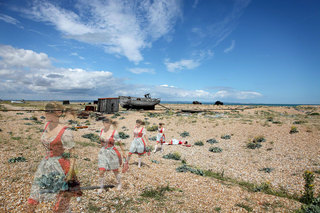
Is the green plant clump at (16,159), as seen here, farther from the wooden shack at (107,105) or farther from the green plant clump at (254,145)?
the wooden shack at (107,105)

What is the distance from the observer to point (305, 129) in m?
14.8

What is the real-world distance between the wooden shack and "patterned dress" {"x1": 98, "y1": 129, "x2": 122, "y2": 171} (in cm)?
2463

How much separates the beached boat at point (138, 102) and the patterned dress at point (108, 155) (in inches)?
1117

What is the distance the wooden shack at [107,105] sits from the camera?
92.8ft

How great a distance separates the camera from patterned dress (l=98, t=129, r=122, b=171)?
4.93m

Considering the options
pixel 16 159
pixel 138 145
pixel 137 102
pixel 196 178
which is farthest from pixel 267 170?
pixel 137 102

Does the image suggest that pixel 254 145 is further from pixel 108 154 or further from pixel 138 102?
pixel 138 102

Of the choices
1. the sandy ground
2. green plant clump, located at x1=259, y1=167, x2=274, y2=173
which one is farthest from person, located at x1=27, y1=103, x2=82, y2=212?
green plant clump, located at x1=259, y1=167, x2=274, y2=173

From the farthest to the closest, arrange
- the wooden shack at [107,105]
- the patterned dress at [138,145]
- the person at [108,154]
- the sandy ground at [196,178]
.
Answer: the wooden shack at [107,105]
the patterned dress at [138,145]
the person at [108,154]
the sandy ground at [196,178]

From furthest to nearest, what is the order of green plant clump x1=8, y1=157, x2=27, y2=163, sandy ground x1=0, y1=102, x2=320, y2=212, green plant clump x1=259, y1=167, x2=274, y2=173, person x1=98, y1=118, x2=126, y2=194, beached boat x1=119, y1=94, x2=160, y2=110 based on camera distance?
beached boat x1=119, y1=94, x2=160, y2=110 → green plant clump x1=259, y1=167, x2=274, y2=173 → green plant clump x1=8, y1=157, x2=27, y2=163 → person x1=98, y1=118, x2=126, y2=194 → sandy ground x1=0, y1=102, x2=320, y2=212

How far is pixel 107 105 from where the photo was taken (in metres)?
28.8

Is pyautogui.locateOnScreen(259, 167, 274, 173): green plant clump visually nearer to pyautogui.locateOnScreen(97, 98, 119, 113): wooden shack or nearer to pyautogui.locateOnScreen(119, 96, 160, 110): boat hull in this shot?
pyautogui.locateOnScreen(97, 98, 119, 113): wooden shack

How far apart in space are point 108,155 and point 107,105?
25.1 meters

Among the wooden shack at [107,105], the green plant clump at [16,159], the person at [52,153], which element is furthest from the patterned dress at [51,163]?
the wooden shack at [107,105]
